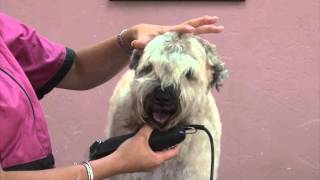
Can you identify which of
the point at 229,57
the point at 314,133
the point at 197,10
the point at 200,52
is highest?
the point at 200,52

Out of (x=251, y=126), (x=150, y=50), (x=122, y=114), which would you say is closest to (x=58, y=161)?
(x=251, y=126)

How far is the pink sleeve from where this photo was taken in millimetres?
1464

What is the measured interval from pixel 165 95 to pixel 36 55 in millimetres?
405

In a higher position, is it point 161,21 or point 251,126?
point 161,21

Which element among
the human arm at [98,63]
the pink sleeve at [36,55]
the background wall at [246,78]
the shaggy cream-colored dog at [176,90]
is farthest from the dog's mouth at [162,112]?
the background wall at [246,78]

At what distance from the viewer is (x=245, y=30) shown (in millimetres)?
2389

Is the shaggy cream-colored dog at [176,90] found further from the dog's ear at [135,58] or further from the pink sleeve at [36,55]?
the pink sleeve at [36,55]

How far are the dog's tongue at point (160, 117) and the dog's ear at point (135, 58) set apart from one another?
5.7 inches

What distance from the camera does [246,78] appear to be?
2.42 meters

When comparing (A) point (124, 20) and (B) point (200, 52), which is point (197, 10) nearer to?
(A) point (124, 20)

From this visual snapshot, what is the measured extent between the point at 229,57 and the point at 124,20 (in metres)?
0.46

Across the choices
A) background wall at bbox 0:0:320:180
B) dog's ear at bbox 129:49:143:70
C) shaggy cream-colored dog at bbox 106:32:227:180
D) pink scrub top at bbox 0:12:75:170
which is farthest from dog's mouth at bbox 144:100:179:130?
background wall at bbox 0:0:320:180

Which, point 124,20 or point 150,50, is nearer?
point 150,50

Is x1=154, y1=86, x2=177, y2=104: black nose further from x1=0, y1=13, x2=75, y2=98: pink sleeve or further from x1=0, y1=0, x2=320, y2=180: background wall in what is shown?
x1=0, y1=0, x2=320, y2=180: background wall
